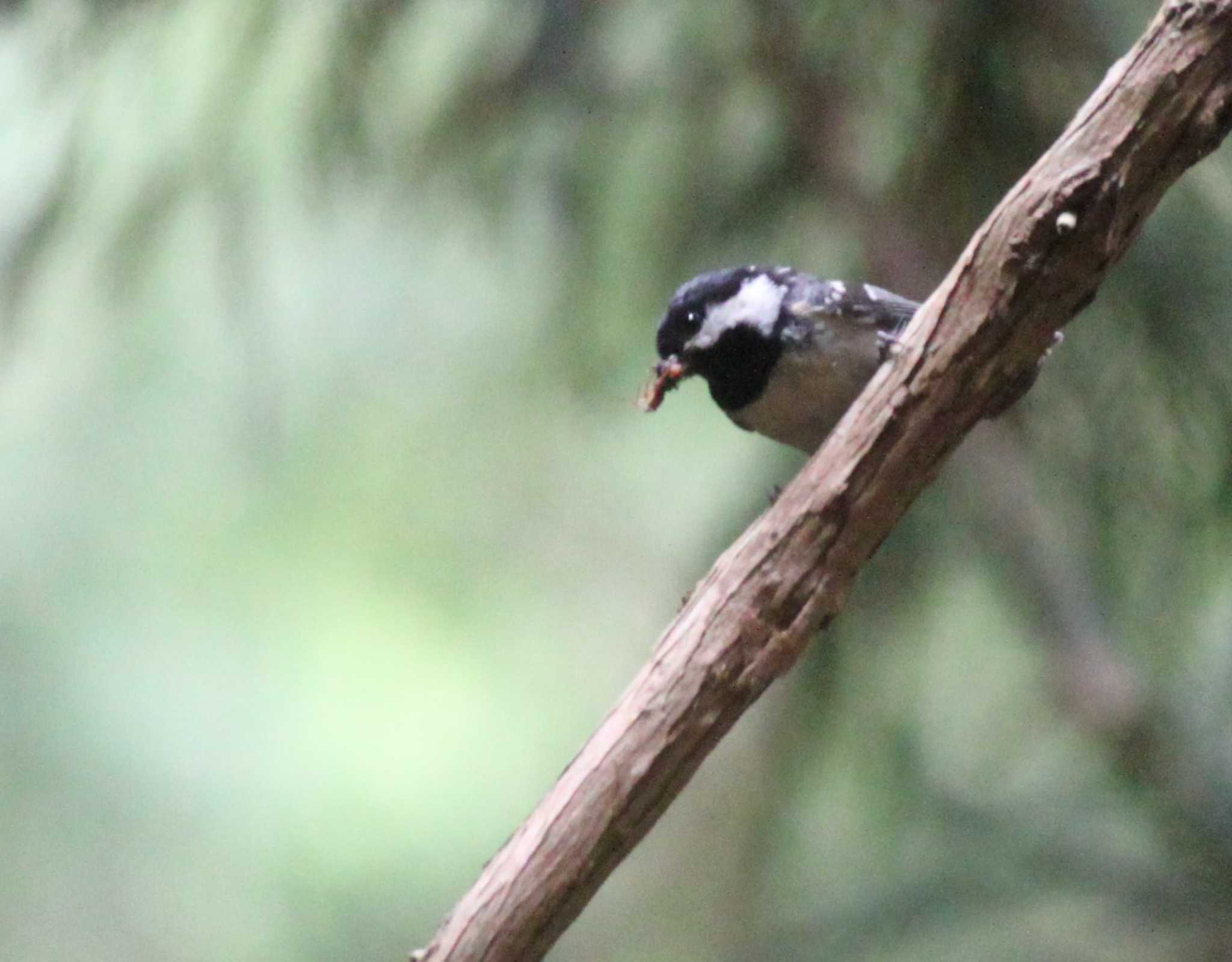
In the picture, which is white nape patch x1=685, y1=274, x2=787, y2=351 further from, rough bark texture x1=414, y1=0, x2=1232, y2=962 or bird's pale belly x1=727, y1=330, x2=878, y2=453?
rough bark texture x1=414, y1=0, x2=1232, y2=962

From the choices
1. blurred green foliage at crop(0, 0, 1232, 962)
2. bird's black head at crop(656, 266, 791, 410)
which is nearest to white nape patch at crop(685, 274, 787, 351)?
bird's black head at crop(656, 266, 791, 410)

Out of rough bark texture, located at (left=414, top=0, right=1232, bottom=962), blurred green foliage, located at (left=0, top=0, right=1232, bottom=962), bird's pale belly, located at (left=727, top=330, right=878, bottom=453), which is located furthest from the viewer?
blurred green foliage, located at (left=0, top=0, right=1232, bottom=962)

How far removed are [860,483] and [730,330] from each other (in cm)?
39

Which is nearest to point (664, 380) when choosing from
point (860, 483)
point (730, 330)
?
point (730, 330)

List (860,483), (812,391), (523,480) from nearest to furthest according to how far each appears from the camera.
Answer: (860,483) < (812,391) < (523,480)

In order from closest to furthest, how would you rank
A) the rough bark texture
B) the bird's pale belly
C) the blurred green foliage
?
1. the rough bark texture
2. the bird's pale belly
3. the blurred green foliage

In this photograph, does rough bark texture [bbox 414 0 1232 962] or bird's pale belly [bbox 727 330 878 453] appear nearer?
rough bark texture [bbox 414 0 1232 962]

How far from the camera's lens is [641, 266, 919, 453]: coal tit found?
1.26 metres

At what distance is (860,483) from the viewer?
3.17 ft

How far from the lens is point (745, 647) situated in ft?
3.27

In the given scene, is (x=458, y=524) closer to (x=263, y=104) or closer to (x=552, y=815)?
(x=263, y=104)

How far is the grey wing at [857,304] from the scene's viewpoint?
129 cm

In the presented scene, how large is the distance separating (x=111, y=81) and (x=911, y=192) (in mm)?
884

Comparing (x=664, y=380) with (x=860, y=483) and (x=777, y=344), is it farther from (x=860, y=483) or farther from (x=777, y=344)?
(x=860, y=483)
